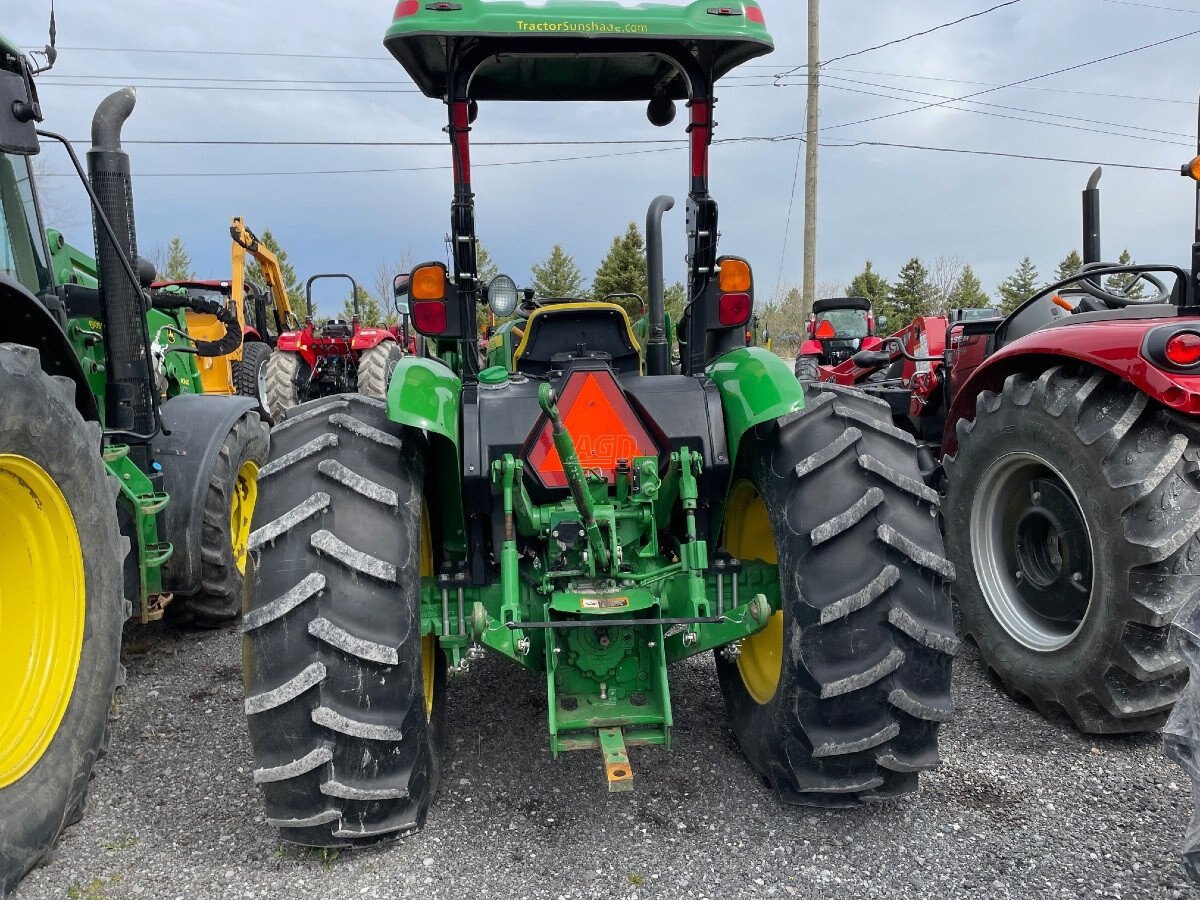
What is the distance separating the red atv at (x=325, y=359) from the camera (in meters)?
10.9

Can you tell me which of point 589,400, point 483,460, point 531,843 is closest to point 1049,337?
point 589,400

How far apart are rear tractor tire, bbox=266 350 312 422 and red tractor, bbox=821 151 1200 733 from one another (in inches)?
346

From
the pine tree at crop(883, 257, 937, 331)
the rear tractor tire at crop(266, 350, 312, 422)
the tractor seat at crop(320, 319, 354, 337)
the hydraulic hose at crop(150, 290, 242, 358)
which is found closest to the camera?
the hydraulic hose at crop(150, 290, 242, 358)

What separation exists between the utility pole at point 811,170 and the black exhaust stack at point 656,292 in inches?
570

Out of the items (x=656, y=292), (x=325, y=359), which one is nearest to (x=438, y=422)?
(x=656, y=292)

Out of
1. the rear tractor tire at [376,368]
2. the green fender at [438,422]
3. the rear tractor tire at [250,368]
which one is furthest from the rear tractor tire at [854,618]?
the rear tractor tire at [250,368]

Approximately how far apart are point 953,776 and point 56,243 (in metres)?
4.23

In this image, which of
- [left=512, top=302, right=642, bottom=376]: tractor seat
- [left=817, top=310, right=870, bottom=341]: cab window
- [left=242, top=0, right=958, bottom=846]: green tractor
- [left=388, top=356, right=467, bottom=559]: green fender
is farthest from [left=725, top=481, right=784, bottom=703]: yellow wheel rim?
[left=817, top=310, right=870, bottom=341]: cab window

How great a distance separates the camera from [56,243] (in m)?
4.01

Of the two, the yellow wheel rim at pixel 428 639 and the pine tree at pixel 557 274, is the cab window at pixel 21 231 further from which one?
the pine tree at pixel 557 274

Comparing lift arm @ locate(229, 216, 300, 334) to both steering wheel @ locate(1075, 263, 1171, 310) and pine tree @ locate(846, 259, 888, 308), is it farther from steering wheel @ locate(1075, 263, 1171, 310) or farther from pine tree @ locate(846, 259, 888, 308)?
pine tree @ locate(846, 259, 888, 308)

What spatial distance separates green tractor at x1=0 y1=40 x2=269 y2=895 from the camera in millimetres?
2506

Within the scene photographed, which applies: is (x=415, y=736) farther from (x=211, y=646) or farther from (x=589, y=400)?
(x=211, y=646)

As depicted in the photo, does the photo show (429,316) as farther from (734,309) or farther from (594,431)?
(734,309)
